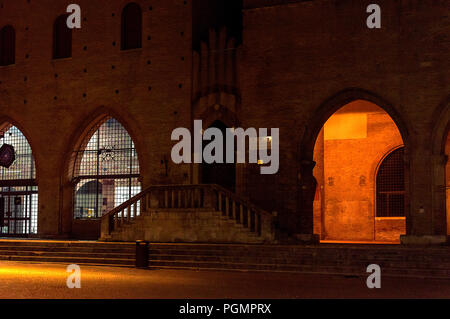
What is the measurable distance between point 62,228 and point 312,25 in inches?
454

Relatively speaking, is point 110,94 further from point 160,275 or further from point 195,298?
point 195,298

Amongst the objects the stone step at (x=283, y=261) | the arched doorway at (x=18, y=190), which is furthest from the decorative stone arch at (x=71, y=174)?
the stone step at (x=283, y=261)

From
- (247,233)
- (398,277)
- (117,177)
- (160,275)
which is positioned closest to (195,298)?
(160,275)

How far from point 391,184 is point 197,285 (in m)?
12.7

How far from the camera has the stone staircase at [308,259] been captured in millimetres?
16375

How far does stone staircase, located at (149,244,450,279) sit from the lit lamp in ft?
34.7

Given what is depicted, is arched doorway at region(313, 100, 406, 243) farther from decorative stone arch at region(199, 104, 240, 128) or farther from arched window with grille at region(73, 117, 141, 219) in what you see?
arched window with grille at region(73, 117, 141, 219)

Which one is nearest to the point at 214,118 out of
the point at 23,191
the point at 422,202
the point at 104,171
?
the point at 104,171

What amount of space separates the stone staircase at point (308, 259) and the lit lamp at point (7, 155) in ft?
34.7

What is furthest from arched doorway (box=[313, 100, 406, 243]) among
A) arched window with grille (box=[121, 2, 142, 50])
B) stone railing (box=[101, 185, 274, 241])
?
arched window with grille (box=[121, 2, 142, 50])

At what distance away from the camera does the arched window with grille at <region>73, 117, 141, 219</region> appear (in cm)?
2503

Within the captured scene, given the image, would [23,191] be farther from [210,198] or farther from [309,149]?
[309,149]

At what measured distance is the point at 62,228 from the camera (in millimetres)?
25156

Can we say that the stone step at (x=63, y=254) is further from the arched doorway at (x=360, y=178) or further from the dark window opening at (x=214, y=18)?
the arched doorway at (x=360, y=178)
